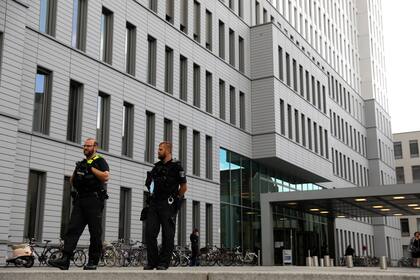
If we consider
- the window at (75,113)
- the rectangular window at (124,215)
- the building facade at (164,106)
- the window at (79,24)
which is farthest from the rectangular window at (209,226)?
the window at (79,24)

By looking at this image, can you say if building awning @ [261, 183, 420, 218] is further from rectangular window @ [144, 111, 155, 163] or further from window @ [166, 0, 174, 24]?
window @ [166, 0, 174, 24]

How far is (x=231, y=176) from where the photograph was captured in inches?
1367

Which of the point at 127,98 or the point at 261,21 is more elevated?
the point at 261,21

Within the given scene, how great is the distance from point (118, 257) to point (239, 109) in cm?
1705

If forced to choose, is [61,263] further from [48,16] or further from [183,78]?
[183,78]

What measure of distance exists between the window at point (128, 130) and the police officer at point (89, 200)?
16818 mm

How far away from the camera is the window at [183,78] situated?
30.7 meters

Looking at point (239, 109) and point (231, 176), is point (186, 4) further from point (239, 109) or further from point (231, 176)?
point (231, 176)

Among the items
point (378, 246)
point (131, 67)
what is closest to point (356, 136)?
point (378, 246)

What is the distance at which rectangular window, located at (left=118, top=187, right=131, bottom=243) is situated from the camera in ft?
80.4

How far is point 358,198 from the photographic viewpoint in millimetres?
30609

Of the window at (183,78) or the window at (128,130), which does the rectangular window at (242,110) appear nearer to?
the window at (183,78)

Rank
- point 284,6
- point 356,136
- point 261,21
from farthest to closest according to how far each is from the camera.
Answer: point 356,136 → point 284,6 → point 261,21

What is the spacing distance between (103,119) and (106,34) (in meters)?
3.93
